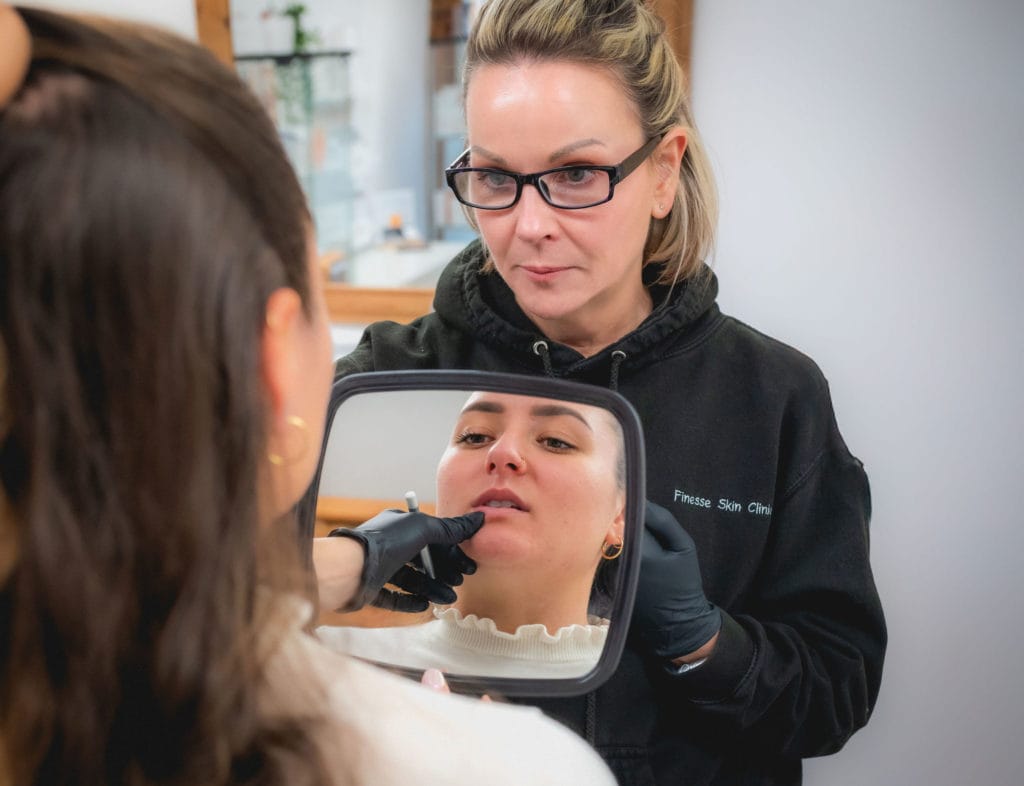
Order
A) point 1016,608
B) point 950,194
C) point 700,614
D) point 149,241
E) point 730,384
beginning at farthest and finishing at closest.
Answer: point 1016,608
point 950,194
point 730,384
point 700,614
point 149,241

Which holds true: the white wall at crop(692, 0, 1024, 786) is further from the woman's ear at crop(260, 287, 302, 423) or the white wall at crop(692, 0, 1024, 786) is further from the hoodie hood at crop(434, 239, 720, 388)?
the woman's ear at crop(260, 287, 302, 423)

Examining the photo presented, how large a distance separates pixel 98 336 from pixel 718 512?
0.69 m

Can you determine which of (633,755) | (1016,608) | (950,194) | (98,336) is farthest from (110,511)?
(1016,608)

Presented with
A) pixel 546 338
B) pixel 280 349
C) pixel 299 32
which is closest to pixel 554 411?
pixel 546 338

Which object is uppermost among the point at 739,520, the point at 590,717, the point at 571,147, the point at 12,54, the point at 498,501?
the point at 12,54

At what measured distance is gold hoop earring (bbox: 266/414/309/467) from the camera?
44cm

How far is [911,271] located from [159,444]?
1242mm

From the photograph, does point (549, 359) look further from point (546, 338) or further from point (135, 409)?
point (135, 409)

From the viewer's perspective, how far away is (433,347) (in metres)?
0.98

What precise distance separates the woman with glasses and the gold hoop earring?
1.55 ft

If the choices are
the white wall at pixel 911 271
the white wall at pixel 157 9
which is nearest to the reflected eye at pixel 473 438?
the white wall at pixel 911 271

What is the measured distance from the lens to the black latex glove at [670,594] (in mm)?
771

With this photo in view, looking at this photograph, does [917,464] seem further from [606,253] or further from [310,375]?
[310,375]

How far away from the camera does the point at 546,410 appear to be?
72 cm
